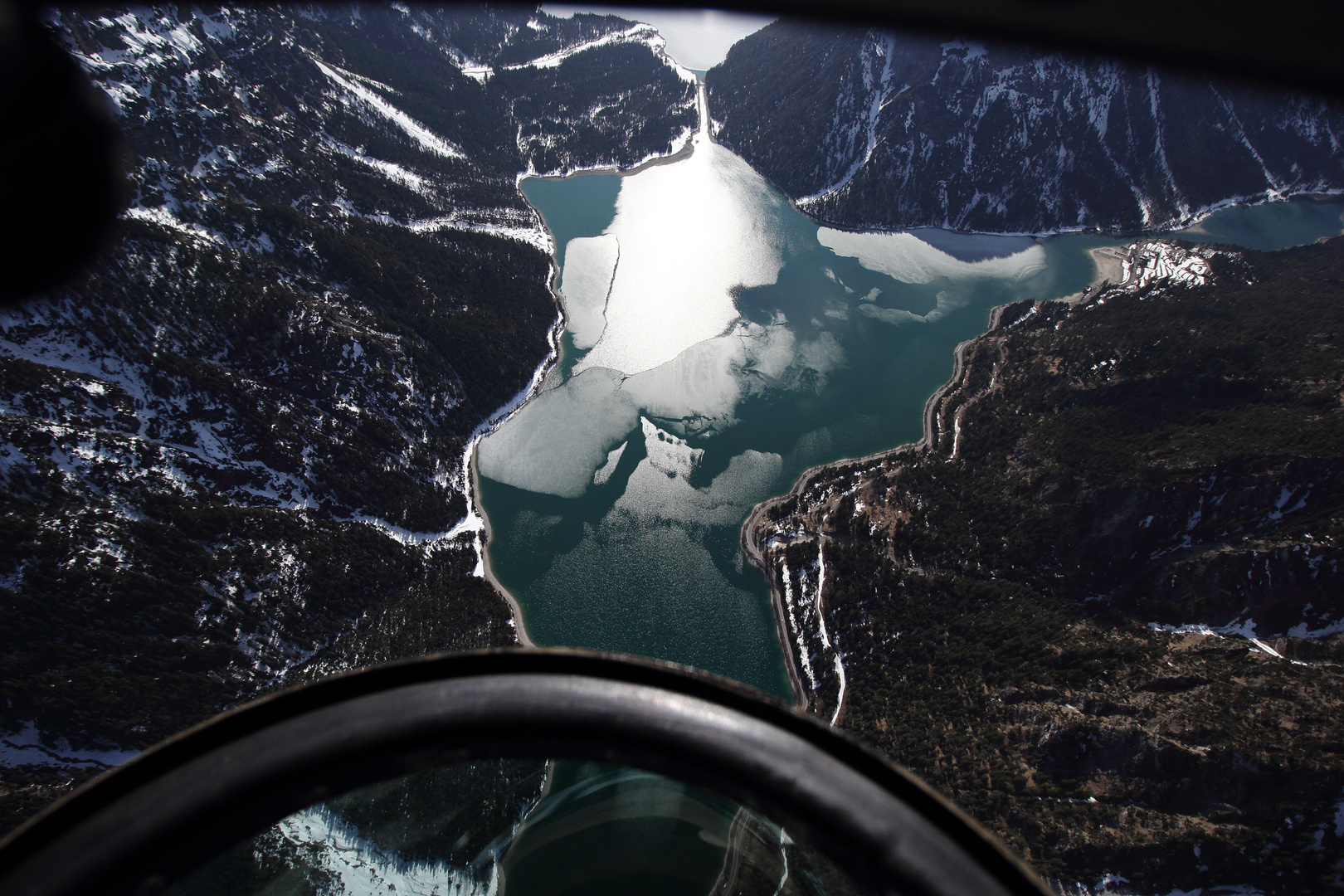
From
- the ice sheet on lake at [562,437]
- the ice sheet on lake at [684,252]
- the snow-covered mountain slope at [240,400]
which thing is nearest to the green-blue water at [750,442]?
the ice sheet on lake at [562,437]

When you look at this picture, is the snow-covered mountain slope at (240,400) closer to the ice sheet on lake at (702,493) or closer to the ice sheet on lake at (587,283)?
the ice sheet on lake at (587,283)

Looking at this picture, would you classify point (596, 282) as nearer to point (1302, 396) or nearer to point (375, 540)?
point (375, 540)

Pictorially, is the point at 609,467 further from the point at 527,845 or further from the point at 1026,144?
the point at 1026,144

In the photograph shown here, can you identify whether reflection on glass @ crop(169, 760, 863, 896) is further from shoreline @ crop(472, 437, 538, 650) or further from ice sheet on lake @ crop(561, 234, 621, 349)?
ice sheet on lake @ crop(561, 234, 621, 349)

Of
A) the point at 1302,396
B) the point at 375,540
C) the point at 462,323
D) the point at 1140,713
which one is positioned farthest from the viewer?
the point at 462,323

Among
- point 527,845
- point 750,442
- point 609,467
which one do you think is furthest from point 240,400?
point 527,845

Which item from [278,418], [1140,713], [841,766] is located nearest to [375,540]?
[278,418]

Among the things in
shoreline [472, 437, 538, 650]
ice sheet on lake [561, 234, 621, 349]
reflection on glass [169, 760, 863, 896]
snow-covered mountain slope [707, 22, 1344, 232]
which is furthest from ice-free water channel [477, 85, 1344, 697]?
reflection on glass [169, 760, 863, 896]
